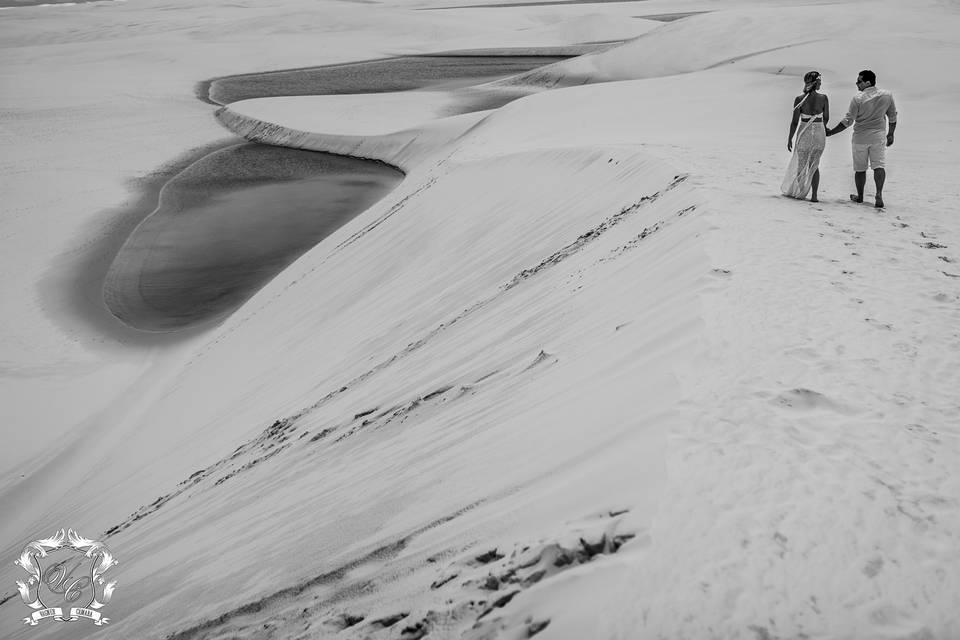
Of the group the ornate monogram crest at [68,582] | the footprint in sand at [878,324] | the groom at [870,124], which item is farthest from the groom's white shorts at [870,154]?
the ornate monogram crest at [68,582]

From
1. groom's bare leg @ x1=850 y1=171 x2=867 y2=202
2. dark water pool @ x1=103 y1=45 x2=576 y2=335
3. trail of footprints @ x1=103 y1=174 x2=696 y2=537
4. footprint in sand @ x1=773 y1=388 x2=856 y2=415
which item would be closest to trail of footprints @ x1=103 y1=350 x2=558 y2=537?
trail of footprints @ x1=103 y1=174 x2=696 y2=537

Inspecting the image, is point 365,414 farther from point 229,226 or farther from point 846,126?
point 229,226

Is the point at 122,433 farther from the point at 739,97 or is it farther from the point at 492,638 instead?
the point at 739,97

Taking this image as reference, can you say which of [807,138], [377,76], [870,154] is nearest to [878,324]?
[807,138]

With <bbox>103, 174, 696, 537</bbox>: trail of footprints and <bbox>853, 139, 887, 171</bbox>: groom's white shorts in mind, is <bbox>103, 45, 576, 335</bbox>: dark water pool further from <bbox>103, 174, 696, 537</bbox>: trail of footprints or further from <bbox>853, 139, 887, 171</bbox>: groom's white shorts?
<bbox>853, 139, 887, 171</bbox>: groom's white shorts

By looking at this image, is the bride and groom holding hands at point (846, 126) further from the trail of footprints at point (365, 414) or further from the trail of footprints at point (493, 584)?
the trail of footprints at point (493, 584)
